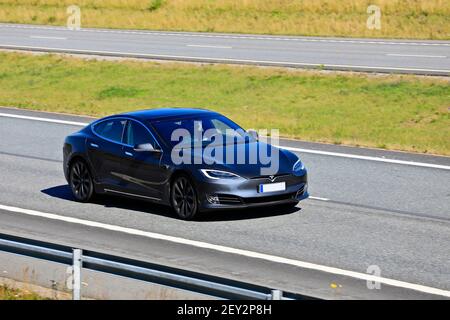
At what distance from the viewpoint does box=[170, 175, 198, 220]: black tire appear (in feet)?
49.1

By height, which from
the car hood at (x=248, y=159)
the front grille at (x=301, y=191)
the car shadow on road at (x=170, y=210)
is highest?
Answer: the car hood at (x=248, y=159)

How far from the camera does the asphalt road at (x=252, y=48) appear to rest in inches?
1264

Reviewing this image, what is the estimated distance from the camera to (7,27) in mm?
47594

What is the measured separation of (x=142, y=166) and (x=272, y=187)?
6.91 feet

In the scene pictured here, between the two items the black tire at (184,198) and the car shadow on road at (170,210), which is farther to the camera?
the car shadow on road at (170,210)

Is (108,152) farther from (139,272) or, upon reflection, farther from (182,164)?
(139,272)

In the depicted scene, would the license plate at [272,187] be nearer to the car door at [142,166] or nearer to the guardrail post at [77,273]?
the car door at [142,166]

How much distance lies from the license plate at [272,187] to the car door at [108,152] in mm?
2454

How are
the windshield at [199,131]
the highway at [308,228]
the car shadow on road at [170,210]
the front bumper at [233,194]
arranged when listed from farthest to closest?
the windshield at [199,131] → the car shadow on road at [170,210] → the front bumper at [233,194] → the highway at [308,228]

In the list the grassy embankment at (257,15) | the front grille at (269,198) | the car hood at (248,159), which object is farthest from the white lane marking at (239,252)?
the grassy embankment at (257,15)

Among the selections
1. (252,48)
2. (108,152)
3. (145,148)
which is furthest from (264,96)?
(145,148)

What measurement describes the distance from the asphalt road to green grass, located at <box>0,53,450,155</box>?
1242 millimetres
